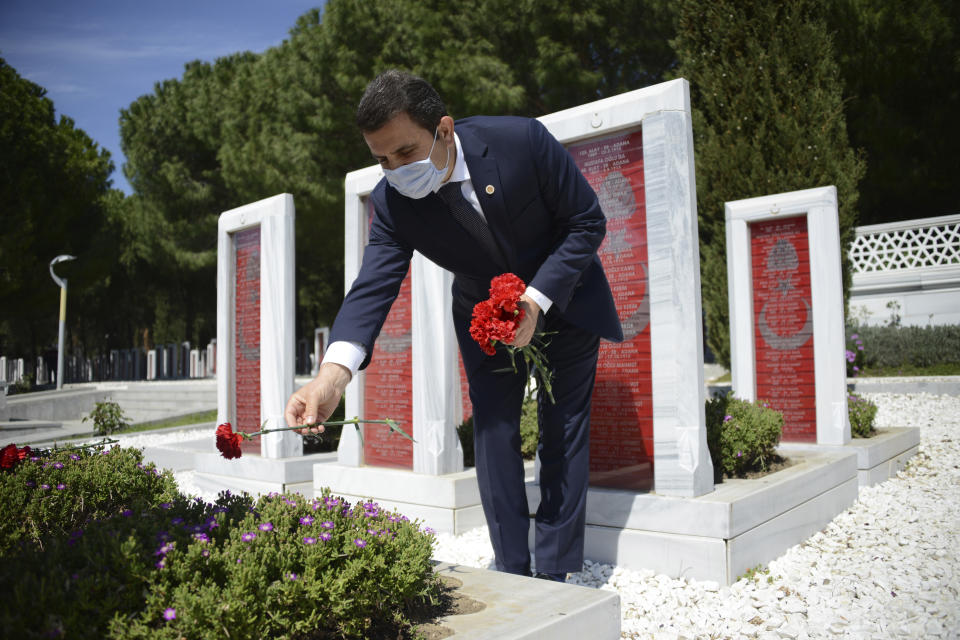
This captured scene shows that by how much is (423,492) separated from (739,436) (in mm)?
2079

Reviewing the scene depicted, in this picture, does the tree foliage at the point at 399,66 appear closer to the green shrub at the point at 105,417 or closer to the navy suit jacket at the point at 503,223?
the green shrub at the point at 105,417

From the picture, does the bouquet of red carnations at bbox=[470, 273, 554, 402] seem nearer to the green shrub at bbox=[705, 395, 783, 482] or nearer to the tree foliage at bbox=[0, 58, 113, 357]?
the green shrub at bbox=[705, 395, 783, 482]

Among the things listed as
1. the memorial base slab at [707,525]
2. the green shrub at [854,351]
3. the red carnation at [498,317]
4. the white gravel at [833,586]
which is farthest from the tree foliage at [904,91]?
the red carnation at [498,317]

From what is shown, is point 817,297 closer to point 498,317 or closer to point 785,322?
point 785,322

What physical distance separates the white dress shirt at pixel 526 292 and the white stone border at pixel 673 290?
5.12 ft

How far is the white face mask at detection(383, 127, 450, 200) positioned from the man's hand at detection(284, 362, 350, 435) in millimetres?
674

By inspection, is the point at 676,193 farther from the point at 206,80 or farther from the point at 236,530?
the point at 206,80

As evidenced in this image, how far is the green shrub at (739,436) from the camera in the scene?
4.29 m

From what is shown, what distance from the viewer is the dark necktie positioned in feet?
8.37

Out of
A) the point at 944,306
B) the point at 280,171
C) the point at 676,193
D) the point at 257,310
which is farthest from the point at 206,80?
the point at 676,193

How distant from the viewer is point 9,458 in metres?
3.19

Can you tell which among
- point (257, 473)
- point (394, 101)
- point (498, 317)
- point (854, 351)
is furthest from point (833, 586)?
point (854, 351)

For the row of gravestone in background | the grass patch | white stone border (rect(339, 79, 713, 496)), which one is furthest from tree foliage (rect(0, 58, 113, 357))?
white stone border (rect(339, 79, 713, 496))

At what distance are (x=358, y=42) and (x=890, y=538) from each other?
49.1 ft
